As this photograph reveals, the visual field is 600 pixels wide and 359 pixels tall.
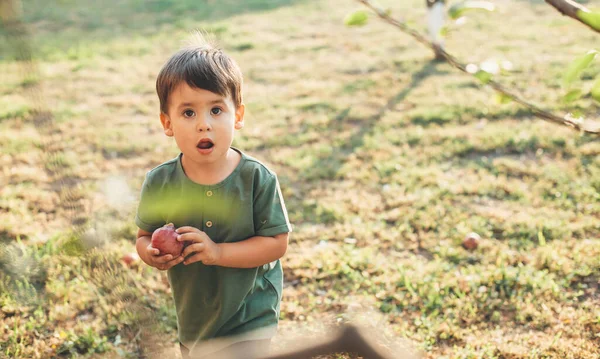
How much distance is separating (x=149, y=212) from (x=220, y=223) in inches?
8.9

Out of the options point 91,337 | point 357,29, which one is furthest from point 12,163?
point 357,29

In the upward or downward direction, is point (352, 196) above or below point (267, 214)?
below

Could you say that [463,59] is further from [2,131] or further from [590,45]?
[2,131]

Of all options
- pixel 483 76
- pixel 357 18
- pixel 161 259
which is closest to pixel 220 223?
pixel 161 259

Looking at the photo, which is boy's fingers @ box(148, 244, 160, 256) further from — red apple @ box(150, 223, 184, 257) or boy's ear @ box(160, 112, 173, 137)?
boy's ear @ box(160, 112, 173, 137)

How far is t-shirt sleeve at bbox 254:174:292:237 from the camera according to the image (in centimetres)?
182

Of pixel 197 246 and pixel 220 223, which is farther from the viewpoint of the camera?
pixel 220 223

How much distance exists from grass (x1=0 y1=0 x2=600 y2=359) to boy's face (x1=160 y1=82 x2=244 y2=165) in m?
0.25

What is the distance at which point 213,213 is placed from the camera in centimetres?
181

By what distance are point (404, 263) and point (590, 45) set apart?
5.41 metres

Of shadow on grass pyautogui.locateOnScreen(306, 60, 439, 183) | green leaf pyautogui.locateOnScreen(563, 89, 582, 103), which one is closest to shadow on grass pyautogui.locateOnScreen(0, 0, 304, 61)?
shadow on grass pyautogui.locateOnScreen(306, 60, 439, 183)

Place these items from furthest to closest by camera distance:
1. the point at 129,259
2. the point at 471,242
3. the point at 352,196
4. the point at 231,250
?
the point at 352,196 → the point at 471,242 → the point at 129,259 → the point at 231,250

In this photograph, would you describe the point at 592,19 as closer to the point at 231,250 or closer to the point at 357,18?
the point at 357,18

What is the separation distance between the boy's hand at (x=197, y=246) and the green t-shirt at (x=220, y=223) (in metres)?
0.13
